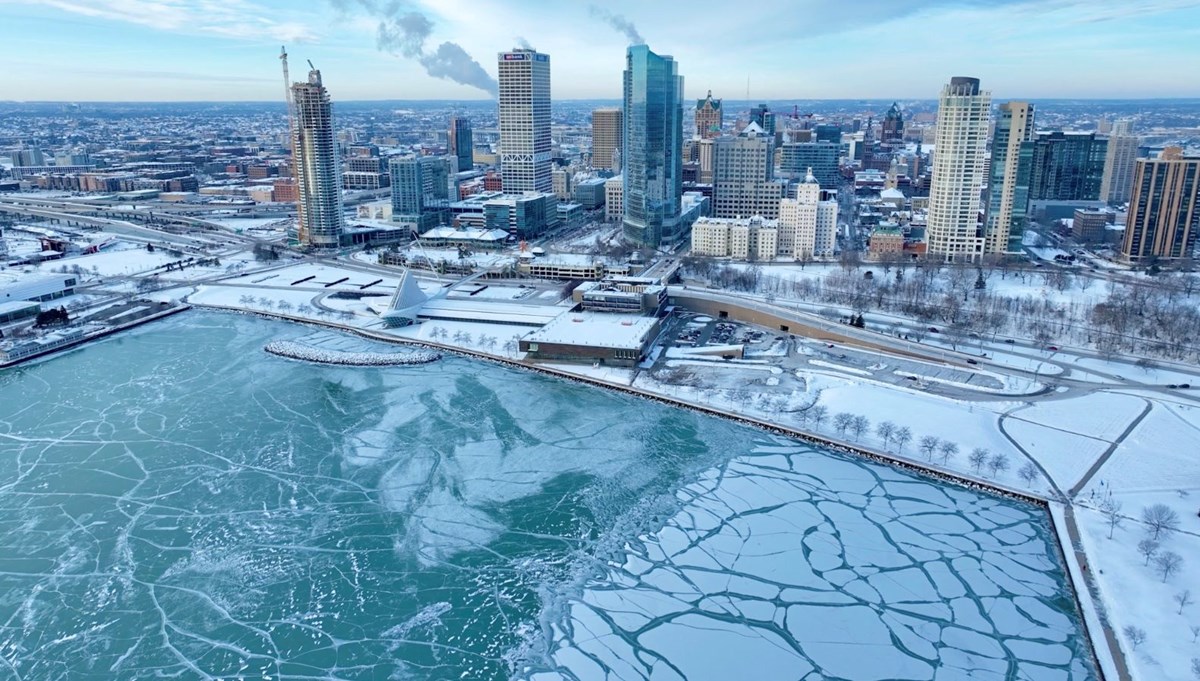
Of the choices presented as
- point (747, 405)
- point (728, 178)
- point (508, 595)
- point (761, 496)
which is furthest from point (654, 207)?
point (508, 595)

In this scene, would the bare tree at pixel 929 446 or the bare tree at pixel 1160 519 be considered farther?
Answer: the bare tree at pixel 929 446

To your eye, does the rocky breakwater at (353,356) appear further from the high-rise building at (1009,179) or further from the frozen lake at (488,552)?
the high-rise building at (1009,179)

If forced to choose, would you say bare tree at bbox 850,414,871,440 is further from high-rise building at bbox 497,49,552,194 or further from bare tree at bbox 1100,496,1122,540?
high-rise building at bbox 497,49,552,194

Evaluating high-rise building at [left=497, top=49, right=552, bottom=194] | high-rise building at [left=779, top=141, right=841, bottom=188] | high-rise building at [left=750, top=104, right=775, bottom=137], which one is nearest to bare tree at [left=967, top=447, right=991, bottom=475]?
high-rise building at [left=497, top=49, right=552, bottom=194]

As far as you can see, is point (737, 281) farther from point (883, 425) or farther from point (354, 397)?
point (354, 397)

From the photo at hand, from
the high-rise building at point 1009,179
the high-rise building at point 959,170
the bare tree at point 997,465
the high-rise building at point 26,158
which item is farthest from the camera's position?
the high-rise building at point 26,158

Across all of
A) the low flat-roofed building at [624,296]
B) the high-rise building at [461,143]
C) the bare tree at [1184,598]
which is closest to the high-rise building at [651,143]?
the low flat-roofed building at [624,296]

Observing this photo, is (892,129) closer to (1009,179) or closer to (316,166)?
(1009,179)
